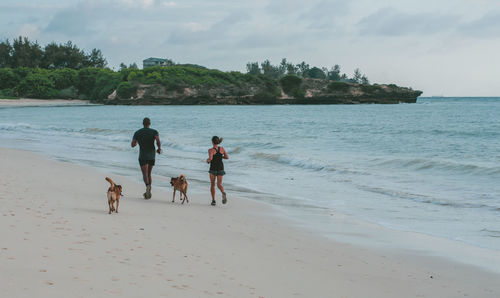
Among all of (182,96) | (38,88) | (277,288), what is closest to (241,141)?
(277,288)

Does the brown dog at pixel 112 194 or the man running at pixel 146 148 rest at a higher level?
the man running at pixel 146 148

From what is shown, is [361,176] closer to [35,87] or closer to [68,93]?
[35,87]

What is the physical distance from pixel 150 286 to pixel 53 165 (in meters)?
12.7

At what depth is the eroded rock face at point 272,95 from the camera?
385 feet

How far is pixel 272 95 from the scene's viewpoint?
425ft

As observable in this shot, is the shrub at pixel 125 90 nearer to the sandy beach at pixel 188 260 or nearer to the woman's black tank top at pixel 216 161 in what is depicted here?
the woman's black tank top at pixel 216 161

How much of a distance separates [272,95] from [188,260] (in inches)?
4905

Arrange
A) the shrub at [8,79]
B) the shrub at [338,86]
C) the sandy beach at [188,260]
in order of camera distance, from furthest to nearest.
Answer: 1. the shrub at [338,86]
2. the shrub at [8,79]
3. the sandy beach at [188,260]

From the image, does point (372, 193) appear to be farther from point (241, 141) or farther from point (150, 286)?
point (241, 141)

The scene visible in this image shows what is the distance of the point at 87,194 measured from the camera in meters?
10.8

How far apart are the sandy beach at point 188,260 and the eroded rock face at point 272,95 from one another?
4253 inches

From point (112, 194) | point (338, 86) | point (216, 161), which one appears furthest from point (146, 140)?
point (338, 86)

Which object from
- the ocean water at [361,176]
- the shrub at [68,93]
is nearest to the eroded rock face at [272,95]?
the shrub at [68,93]

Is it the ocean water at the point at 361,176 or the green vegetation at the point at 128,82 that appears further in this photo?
the green vegetation at the point at 128,82
